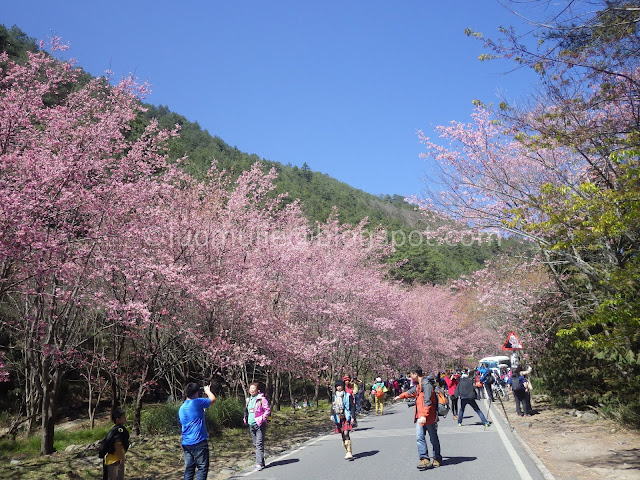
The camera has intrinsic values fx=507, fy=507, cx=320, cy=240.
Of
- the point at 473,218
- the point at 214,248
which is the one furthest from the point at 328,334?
the point at 473,218

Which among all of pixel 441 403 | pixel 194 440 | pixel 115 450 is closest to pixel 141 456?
pixel 115 450

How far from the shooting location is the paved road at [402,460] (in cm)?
782

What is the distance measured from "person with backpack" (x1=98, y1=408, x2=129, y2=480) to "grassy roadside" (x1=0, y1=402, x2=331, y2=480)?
2761mm

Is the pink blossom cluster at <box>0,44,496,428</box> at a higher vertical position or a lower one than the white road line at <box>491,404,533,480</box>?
higher

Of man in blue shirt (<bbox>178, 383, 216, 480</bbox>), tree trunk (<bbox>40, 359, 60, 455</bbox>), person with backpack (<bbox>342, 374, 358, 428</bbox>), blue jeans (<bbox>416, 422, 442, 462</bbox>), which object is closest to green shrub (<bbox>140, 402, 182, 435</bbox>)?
tree trunk (<bbox>40, 359, 60, 455</bbox>)

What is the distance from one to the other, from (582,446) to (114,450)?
909cm

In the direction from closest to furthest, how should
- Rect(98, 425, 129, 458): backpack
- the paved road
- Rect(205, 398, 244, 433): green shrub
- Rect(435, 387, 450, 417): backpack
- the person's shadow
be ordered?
Rect(98, 425, 129, 458): backpack, the paved road, the person's shadow, Rect(435, 387, 450, 417): backpack, Rect(205, 398, 244, 433): green shrub

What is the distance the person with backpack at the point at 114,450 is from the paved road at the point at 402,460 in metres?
2.38

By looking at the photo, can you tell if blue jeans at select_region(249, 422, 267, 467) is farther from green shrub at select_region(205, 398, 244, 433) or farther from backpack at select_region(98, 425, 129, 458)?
green shrub at select_region(205, 398, 244, 433)

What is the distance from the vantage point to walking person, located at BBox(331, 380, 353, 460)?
979 centimetres

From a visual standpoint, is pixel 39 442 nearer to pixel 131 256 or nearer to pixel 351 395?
pixel 131 256

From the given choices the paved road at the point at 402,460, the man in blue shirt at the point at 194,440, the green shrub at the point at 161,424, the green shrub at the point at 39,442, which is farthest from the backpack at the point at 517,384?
the green shrub at the point at 39,442

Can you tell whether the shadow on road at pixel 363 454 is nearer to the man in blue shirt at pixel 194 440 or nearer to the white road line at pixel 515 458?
the white road line at pixel 515 458

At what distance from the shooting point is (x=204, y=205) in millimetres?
19906
